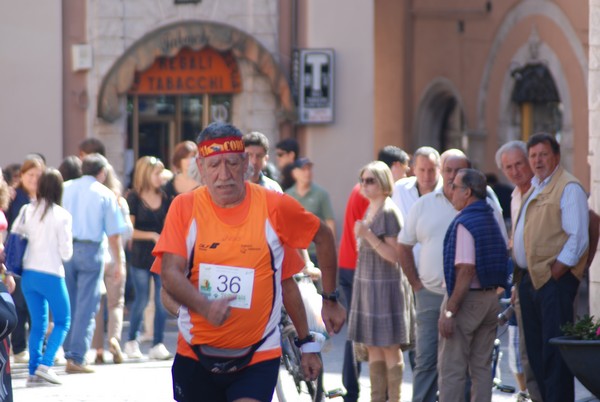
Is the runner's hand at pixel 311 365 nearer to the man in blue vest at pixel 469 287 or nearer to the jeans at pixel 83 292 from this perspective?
the man in blue vest at pixel 469 287

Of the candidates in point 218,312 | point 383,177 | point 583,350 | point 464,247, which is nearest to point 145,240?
point 383,177

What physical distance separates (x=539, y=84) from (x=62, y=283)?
1393cm

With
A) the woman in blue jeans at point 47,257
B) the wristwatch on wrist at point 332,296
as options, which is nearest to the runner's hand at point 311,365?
the wristwatch on wrist at point 332,296

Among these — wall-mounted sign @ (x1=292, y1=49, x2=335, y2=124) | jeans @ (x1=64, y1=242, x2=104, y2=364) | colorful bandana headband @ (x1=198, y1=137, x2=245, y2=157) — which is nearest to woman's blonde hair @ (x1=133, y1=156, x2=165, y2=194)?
jeans @ (x1=64, y1=242, x2=104, y2=364)

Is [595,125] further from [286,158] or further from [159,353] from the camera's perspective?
[159,353]

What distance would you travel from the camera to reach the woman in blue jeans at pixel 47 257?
12.1 metres

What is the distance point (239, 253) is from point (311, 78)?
47.5ft

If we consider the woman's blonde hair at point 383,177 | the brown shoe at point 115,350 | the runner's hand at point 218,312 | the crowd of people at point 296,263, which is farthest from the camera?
the brown shoe at point 115,350

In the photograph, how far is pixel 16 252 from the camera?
12.1 metres

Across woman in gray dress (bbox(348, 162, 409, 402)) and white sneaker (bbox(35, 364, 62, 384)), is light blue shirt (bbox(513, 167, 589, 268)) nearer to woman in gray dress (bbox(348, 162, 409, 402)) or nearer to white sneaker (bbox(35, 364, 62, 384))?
woman in gray dress (bbox(348, 162, 409, 402))

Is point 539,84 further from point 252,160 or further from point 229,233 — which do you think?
point 229,233

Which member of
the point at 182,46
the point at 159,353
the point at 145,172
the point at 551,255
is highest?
the point at 182,46

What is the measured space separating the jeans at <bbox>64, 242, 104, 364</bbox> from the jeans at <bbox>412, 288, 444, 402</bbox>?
3912 millimetres

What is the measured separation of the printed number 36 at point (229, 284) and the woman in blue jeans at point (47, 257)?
603cm
